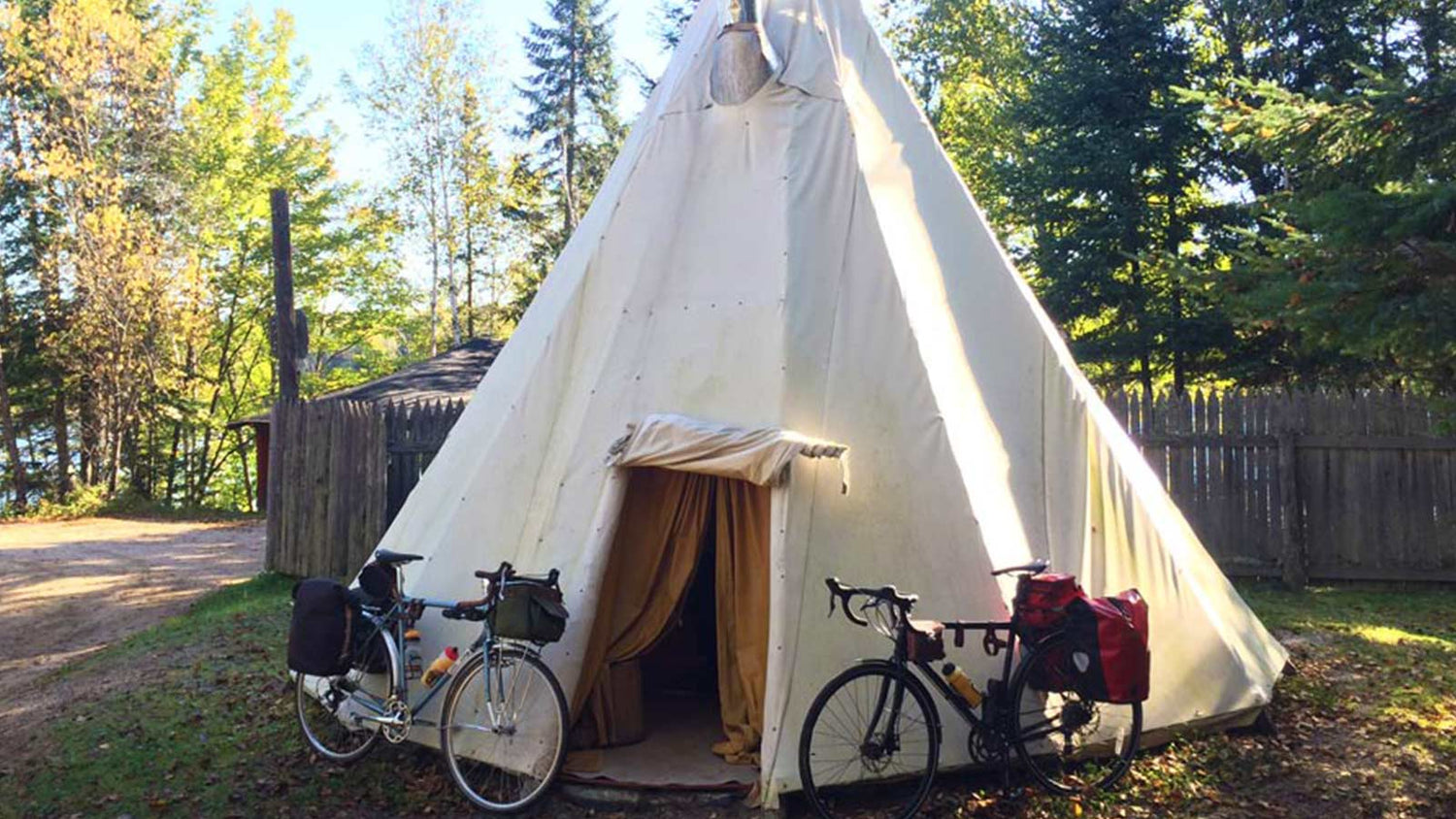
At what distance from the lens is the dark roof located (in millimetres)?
19078

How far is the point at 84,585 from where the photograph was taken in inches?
523

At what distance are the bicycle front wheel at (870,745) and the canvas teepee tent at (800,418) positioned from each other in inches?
6.2

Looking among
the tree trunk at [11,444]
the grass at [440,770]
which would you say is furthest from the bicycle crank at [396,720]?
the tree trunk at [11,444]

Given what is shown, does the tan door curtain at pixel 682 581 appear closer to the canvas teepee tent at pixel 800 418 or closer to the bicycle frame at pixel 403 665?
the canvas teepee tent at pixel 800 418

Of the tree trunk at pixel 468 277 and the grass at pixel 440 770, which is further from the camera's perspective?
the tree trunk at pixel 468 277

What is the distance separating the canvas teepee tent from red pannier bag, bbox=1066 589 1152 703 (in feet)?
1.80

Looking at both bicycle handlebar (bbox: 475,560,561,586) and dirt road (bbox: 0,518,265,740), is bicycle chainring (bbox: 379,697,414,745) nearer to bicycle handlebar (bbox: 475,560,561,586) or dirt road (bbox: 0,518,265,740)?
bicycle handlebar (bbox: 475,560,561,586)

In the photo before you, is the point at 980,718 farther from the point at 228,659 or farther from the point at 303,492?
the point at 303,492

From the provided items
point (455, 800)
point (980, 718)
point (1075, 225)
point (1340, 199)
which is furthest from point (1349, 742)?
point (1075, 225)

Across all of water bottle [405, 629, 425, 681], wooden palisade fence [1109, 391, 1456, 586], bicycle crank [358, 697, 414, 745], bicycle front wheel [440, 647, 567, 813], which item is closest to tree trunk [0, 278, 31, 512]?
water bottle [405, 629, 425, 681]

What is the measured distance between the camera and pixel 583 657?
5.95 m

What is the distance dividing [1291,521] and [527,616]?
879 cm

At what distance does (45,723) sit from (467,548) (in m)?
3.19

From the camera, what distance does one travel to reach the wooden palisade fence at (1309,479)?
35.9ft
